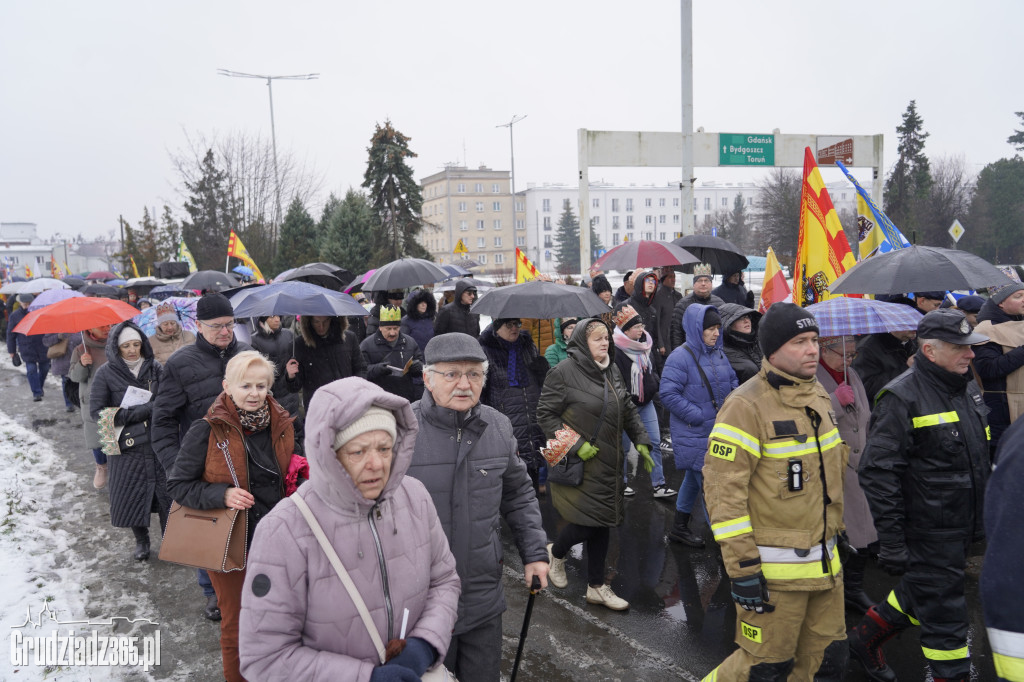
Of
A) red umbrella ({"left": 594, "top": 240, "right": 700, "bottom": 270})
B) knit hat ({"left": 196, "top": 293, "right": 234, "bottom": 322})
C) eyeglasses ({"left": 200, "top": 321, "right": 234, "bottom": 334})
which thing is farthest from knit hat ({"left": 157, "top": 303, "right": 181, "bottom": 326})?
red umbrella ({"left": 594, "top": 240, "right": 700, "bottom": 270})

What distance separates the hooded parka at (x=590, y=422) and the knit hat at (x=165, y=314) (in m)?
3.90

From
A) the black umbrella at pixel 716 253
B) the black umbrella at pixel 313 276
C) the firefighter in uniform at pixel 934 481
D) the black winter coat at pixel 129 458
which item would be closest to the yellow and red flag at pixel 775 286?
the black umbrella at pixel 716 253

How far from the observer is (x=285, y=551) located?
2.09 m

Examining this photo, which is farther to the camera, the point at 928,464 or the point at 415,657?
the point at 928,464

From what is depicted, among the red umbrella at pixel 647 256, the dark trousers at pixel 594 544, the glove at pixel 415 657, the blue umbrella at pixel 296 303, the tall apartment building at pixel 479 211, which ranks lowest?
the dark trousers at pixel 594 544

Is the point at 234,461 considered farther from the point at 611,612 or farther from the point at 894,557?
the point at 894,557

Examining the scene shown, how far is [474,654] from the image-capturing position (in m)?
2.97

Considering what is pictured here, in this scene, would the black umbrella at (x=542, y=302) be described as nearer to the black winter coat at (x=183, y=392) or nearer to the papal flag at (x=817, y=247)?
the black winter coat at (x=183, y=392)

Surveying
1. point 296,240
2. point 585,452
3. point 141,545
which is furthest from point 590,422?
point 296,240

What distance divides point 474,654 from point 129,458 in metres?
3.87

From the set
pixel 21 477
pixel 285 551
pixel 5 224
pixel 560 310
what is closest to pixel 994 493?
pixel 285 551

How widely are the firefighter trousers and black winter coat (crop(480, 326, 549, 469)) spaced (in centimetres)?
316

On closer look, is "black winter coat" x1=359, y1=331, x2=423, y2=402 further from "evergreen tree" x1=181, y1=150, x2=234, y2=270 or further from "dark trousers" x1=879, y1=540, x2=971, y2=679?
"evergreen tree" x1=181, y1=150, x2=234, y2=270

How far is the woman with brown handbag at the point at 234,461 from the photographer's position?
137 inches
